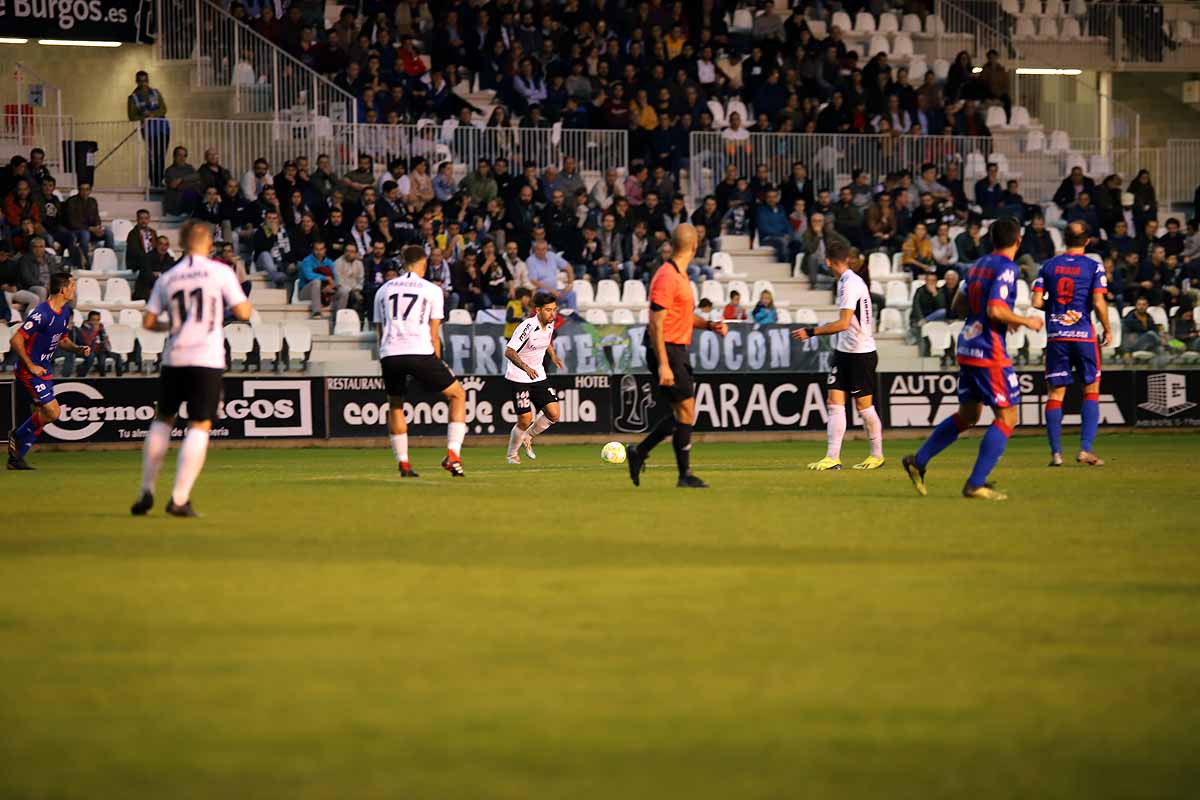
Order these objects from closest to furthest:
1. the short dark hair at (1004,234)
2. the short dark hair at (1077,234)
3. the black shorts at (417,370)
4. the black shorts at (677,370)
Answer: the short dark hair at (1004,234) < the black shorts at (677,370) < the black shorts at (417,370) < the short dark hair at (1077,234)

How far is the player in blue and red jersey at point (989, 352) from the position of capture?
13.0 metres

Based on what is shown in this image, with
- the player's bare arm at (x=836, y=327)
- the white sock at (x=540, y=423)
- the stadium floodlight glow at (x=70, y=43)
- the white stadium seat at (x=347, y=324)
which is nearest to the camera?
the player's bare arm at (x=836, y=327)

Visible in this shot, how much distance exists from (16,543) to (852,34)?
30608 mm

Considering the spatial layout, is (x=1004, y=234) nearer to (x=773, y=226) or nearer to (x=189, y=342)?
→ (x=189, y=342)

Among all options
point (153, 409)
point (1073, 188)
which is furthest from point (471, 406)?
point (1073, 188)

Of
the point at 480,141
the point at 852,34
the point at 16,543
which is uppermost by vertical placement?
the point at 852,34

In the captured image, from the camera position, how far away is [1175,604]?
7.93 m

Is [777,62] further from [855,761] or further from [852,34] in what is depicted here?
[855,761]

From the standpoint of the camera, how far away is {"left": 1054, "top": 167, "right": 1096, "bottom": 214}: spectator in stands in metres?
35.1

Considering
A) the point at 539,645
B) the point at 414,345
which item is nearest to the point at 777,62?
the point at 414,345

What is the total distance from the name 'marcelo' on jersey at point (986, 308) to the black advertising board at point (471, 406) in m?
12.7

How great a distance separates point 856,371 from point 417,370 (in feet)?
14.9

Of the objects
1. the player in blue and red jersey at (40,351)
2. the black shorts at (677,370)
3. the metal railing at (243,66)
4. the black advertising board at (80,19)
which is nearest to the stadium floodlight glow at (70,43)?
the black advertising board at (80,19)

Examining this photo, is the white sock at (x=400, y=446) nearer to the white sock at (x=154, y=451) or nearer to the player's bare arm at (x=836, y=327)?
the player's bare arm at (x=836, y=327)
